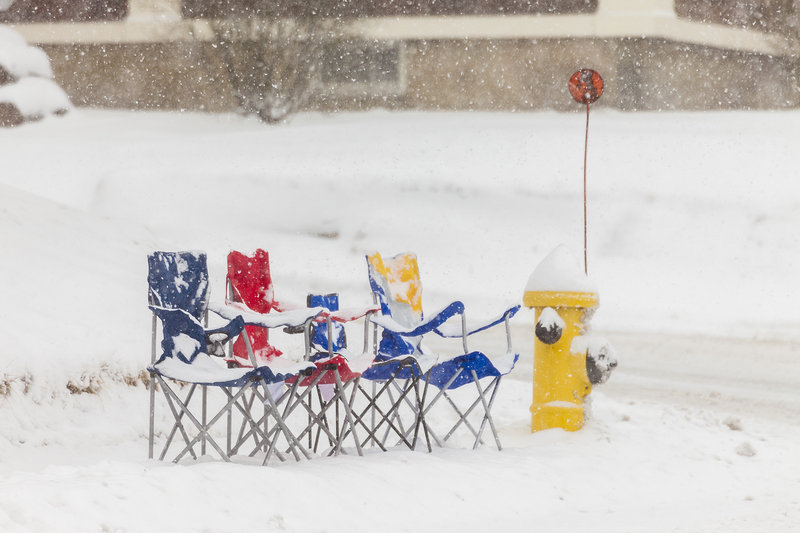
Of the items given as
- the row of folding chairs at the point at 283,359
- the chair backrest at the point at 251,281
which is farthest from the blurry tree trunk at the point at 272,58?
the chair backrest at the point at 251,281

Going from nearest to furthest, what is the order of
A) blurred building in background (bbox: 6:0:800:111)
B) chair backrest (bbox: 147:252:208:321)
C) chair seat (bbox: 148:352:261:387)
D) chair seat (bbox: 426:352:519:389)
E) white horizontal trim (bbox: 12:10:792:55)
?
chair seat (bbox: 148:352:261:387) → chair backrest (bbox: 147:252:208:321) → chair seat (bbox: 426:352:519:389) → white horizontal trim (bbox: 12:10:792:55) → blurred building in background (bbox: 6:0:800:111)

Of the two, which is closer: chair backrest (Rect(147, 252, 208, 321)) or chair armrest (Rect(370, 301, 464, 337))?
chair backrest (Rect(147, 252, 208, 321))

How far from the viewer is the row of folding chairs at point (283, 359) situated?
18.0 feet

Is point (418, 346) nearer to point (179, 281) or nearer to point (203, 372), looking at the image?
point (179, 281)

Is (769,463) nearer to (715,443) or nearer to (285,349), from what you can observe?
(715,443)

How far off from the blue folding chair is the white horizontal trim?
45.0 ft

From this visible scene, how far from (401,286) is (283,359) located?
90cm

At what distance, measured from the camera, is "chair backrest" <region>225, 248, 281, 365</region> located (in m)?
6.20

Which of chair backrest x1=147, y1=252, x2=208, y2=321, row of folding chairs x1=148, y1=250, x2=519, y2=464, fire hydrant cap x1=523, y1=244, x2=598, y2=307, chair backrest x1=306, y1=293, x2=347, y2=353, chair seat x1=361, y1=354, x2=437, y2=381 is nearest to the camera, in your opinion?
row of folding chairs x1=148, y1=250, x2=519, y2=464

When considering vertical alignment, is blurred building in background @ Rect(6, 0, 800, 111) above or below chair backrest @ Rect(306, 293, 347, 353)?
above

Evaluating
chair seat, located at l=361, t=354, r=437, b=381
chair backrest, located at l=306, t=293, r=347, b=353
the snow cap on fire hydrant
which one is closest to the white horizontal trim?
the snow cap on fire hydrant

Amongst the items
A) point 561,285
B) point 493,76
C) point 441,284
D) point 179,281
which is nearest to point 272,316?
point 179,281

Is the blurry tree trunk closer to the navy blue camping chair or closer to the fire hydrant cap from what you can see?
the fire hydrant cap

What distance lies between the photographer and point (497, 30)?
20328 mm
